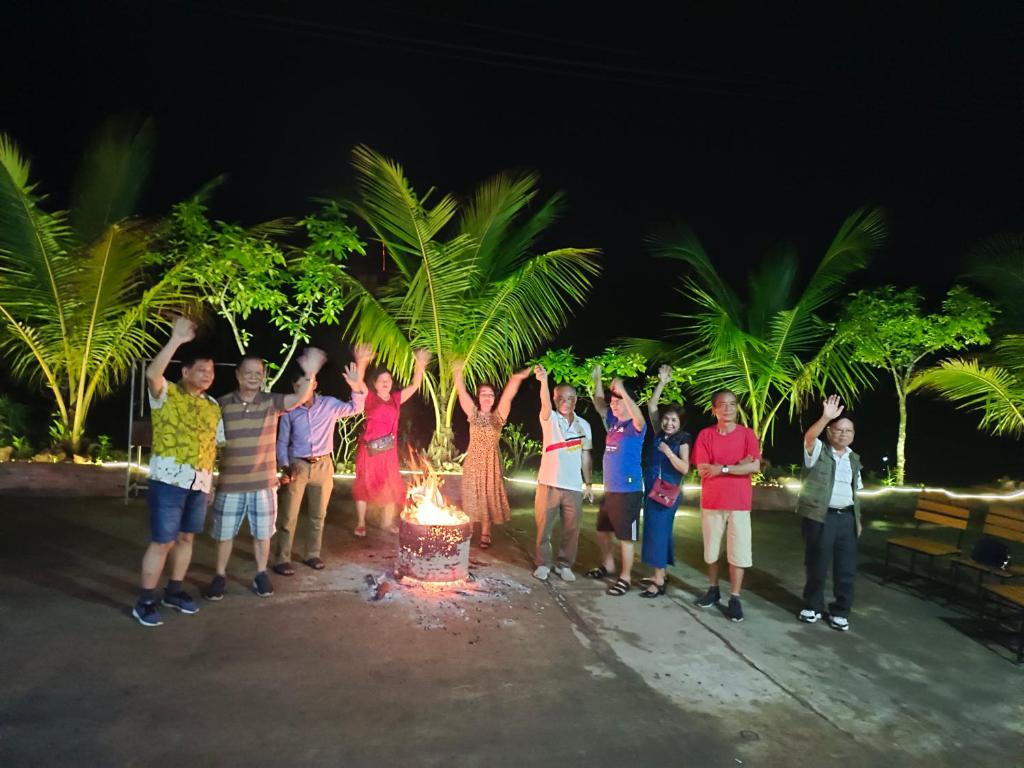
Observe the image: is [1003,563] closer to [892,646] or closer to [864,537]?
[892,646]

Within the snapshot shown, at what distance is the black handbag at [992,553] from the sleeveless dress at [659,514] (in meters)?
2.83

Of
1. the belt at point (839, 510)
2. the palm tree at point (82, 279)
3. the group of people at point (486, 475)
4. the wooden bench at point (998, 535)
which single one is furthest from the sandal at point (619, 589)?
the palm tree at point (82, 279)

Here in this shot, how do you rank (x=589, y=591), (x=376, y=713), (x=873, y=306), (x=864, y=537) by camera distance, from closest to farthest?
(x=376, y=713), (x=589, y=591), (x=864, y=537), (x=873, y=306)

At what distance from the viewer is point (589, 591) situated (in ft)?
21.2

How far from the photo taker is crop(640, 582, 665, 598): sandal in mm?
6395

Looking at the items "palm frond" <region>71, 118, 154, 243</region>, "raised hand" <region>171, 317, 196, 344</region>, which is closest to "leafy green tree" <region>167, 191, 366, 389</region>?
"palm frond" <region>71, 118, 154, 243</region>

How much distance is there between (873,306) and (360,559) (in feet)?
28.1

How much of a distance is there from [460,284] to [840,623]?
551 cm

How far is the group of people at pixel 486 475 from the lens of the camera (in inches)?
206

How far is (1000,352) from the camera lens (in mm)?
11570

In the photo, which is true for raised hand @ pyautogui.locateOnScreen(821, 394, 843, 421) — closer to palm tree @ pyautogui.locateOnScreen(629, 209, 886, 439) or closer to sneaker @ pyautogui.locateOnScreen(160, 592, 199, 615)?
palm tree @ pyautogui.locateOnScreen(629, 209, 886, 439)

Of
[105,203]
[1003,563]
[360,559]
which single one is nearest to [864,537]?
[1003,563]

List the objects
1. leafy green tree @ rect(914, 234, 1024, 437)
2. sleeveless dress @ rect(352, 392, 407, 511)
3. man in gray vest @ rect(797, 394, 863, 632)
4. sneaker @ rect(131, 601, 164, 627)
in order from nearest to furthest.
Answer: sneaker @ rect(131, 601, 164, 627), man in gray vest @ rect(797, 394, 863, 632), sleeveless dress @ rect(352, 392, 407, 511), leafy green tree @ rect(914, 234, 1024, 437)

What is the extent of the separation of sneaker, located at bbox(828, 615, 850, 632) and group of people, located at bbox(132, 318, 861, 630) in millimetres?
14
